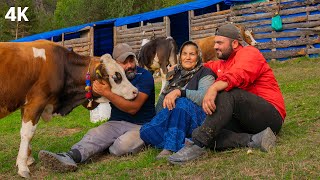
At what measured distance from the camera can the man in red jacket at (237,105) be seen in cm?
425

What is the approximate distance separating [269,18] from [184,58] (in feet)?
42.9

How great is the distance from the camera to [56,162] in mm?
4703

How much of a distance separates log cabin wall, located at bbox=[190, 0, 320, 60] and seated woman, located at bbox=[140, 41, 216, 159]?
11.4 m

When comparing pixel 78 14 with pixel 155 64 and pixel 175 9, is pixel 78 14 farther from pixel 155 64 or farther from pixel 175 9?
pixel 155 64

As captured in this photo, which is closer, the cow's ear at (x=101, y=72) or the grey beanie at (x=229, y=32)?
the grey beanie at (x=229, y=32)

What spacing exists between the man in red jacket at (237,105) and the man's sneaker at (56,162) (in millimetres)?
1137

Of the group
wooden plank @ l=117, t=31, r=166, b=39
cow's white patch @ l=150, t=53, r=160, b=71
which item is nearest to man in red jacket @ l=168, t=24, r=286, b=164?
cow's white patch @ l=150, t=53, r=160, b=71

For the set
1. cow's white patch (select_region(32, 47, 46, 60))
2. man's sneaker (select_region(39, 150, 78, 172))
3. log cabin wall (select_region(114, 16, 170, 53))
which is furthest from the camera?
log cabin wall (select_region(114, 16, 170, 53))

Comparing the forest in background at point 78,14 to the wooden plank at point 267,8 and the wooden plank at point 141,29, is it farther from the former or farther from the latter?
the wooden plank at point 267,8

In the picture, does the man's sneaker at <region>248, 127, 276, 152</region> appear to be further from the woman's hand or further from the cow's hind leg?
the cow's hind leg

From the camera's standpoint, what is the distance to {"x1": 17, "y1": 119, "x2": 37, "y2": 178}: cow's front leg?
16.2 feet

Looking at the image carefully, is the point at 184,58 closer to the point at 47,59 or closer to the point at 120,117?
the point at 120,117

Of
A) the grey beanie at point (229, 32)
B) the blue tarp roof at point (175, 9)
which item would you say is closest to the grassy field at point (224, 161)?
the grey beanie at point (229, 32)

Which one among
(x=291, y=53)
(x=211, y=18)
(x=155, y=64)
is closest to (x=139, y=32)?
(x=211, y=18)
